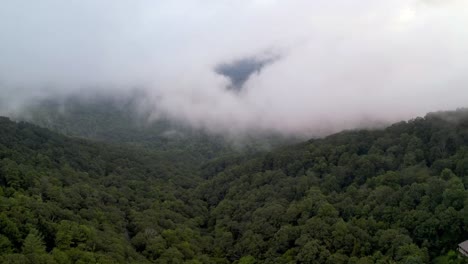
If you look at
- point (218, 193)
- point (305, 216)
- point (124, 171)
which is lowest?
point (305, 216)

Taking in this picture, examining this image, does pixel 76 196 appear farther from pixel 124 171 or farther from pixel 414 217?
pixel 414 217

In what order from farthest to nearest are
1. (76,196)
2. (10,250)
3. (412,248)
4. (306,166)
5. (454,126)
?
1. (306,166)
2. (454,126)
3. (76,196)
4. (412,248)
5. (10,250)

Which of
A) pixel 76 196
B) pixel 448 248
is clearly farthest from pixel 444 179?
pixel 76 196

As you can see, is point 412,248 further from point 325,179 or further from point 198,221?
point 198,221

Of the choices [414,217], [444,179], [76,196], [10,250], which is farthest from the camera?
[76,196]

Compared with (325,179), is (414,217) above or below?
below

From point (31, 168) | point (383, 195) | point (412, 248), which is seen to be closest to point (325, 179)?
point (383, 195)

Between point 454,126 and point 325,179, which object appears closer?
point 454,126
